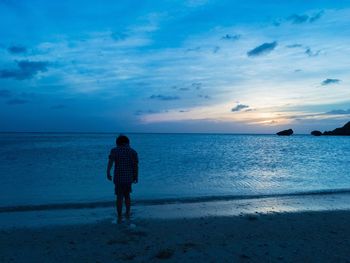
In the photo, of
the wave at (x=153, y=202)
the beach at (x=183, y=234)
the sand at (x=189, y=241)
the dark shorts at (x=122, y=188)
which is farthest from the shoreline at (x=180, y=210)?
the dark shorts at (x=122, y=188)

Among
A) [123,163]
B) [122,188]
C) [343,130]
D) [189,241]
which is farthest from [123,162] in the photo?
[343,130]

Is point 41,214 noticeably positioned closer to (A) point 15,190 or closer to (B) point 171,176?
(A) point 15,190

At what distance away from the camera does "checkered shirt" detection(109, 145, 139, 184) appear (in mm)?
7730

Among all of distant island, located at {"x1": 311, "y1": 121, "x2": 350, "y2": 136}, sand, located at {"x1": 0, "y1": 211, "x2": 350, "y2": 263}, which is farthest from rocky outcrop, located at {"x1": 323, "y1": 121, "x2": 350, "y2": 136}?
sand, located at {"x1": 0, "y1": 211, "x2": 350, "y2": 263}

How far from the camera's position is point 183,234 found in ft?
23.7

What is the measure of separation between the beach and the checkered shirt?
116 cm

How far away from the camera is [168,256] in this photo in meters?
5.73

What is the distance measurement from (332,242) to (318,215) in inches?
106

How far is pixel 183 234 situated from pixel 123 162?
7.16 feet

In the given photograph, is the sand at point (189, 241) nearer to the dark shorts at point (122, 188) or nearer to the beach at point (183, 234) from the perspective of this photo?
the beach at point (183, 234)

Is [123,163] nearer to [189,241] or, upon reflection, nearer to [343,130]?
[189,241]

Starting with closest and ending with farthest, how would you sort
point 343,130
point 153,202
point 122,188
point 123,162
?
point 123,162, point 122,188, point 153,202, point 343,130

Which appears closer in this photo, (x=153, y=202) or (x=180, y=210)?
(x=180, y=210)

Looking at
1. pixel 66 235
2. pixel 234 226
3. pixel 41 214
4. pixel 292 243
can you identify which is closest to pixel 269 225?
pixel 234 226
